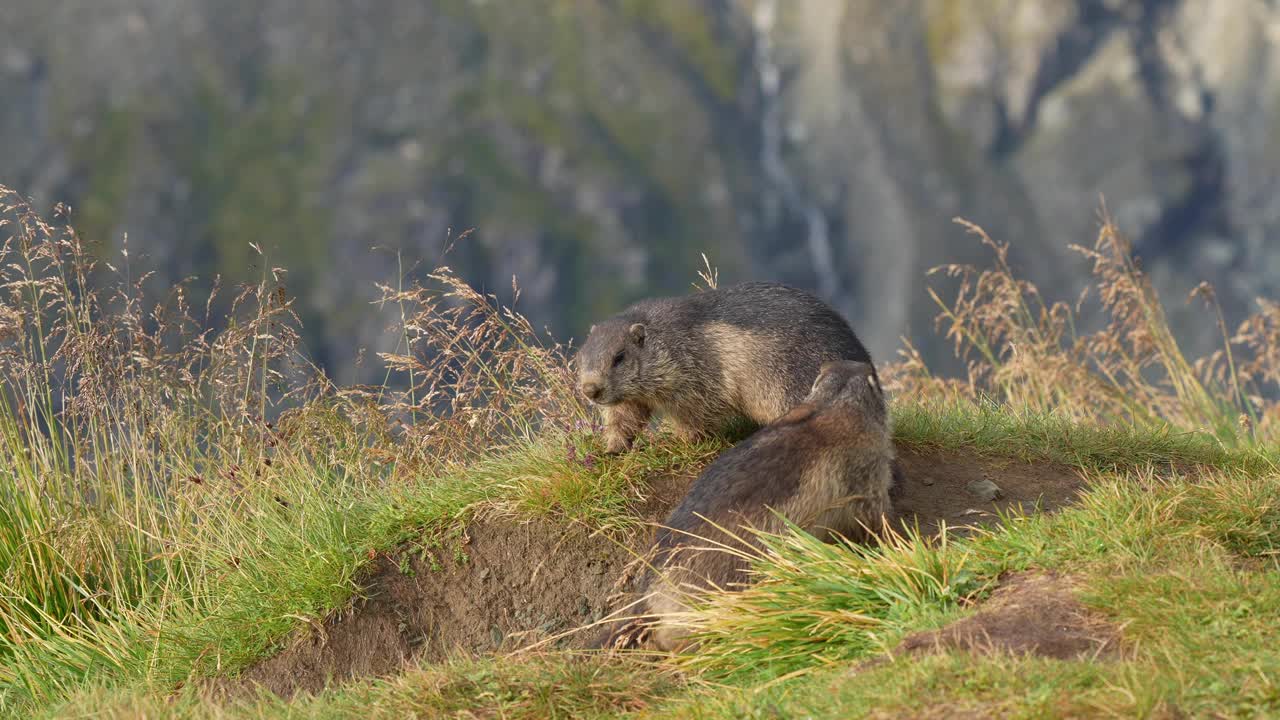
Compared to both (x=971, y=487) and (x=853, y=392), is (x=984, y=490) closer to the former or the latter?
(x=971, y=487)

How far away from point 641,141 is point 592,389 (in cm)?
10924

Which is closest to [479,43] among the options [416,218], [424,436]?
[416,218]

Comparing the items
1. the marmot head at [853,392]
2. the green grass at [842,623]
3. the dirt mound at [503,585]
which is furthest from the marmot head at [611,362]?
the marmot head at [853,392]

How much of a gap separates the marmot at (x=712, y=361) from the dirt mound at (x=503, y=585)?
569 mm

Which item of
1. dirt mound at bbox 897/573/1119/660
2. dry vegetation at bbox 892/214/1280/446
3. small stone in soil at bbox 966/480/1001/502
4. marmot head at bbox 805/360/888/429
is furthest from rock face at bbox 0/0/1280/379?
dirt mound at bbox 897/573/1119/660

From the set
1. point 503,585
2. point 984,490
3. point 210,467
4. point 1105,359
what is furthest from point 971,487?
point 210,467

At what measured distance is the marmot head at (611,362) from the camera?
671 centimetres

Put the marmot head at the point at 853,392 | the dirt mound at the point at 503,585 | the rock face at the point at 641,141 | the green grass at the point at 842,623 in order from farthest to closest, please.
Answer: the rock face at the point at 641,141 → the dirt mound at the point at 503,585 → the marmot head at the point at 853,392 → the green grass at the point at 842,623

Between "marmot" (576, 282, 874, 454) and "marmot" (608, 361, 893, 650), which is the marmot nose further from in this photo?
"marmot" (608, 361, 893, 650)

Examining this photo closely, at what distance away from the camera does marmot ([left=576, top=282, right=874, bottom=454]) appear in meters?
6.73

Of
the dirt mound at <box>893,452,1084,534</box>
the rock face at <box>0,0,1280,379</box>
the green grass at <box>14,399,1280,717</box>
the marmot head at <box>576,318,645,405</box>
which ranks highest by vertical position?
the marmot head at <box>576,318,645,405</box>

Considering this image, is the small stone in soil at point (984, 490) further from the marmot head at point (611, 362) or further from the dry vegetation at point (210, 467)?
the marmot head at point (611, 362)

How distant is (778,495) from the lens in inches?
208

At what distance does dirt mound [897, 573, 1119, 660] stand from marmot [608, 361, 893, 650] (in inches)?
33.5
